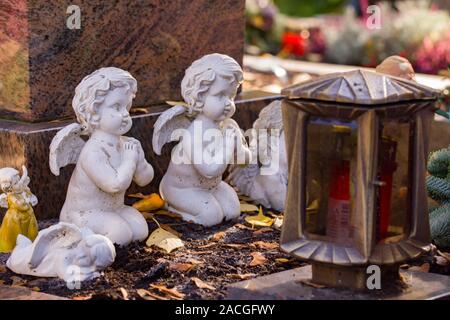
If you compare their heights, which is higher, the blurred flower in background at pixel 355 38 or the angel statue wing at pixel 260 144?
the blurred flower in background at pixel 355 38

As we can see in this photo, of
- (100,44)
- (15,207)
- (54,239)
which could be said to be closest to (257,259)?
(54,239)

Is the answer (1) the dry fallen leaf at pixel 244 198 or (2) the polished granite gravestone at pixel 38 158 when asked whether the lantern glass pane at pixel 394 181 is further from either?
(2) the polished granite gravestone at pixel 38 158

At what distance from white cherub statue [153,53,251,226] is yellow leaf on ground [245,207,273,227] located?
88 millimetres

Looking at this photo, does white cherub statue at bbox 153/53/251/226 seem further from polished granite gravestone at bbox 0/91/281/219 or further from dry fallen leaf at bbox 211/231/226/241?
polished granite gravestone at bbox 0/91/281/219

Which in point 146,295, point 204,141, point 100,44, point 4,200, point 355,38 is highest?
point 355,38

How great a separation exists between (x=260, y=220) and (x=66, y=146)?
3.83 ft

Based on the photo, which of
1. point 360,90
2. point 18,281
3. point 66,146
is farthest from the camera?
point 66,146

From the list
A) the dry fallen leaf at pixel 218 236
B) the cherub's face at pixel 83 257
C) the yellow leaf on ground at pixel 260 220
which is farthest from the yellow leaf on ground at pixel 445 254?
the cherub's face at pixel 83 257

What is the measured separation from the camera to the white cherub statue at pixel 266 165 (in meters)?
5.91

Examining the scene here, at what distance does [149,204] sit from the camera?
5680 millimetres

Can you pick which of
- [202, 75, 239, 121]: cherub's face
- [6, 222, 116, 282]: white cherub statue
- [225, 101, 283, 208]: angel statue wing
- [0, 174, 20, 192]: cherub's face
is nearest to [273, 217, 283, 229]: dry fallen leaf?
[225, 101, 283, 208]: angel statue wing

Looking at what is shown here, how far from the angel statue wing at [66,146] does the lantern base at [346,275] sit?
4.63ft

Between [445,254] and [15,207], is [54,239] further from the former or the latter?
[445,254]

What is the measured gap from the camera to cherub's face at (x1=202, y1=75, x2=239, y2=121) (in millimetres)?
5281
